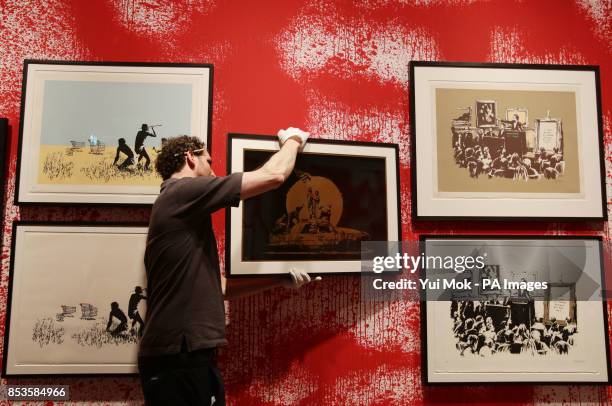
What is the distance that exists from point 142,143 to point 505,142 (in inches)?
59.4

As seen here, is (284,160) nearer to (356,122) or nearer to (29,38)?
(356,122)

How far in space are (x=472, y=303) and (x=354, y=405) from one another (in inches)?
25.0

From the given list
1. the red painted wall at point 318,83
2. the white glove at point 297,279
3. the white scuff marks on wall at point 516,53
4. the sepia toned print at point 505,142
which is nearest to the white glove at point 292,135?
the red painted wall at point 318,83

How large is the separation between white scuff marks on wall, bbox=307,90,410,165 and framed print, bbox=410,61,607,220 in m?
0.06

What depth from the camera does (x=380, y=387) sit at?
5.94 feet

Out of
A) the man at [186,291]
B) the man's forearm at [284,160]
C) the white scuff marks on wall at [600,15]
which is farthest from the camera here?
the white scuff marks on wall at [600,15]

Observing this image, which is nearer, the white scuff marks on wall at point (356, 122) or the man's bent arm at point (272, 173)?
the man's bent arm at point (272, 173)

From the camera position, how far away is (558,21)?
2.01m

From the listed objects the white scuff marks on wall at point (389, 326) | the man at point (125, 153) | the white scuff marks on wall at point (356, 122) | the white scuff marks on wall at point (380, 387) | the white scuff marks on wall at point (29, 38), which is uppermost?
the white scuff marks on wall at point (29, 38)

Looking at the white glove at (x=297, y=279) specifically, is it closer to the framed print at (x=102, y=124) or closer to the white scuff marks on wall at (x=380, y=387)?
the white scuff marks on wall at (x=380, y=387)

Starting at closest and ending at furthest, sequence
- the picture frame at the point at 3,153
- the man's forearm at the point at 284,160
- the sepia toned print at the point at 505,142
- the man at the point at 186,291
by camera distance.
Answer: the man at the point at 186,291 < the man's forearm at the point at 284,160 < the picture frame at the point at 3,153 < the sepia toned print at the point at 505,142

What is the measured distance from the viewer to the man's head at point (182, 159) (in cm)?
157

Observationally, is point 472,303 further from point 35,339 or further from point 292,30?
point 35,339

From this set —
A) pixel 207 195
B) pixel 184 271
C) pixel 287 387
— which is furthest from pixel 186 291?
pixel 287 387
